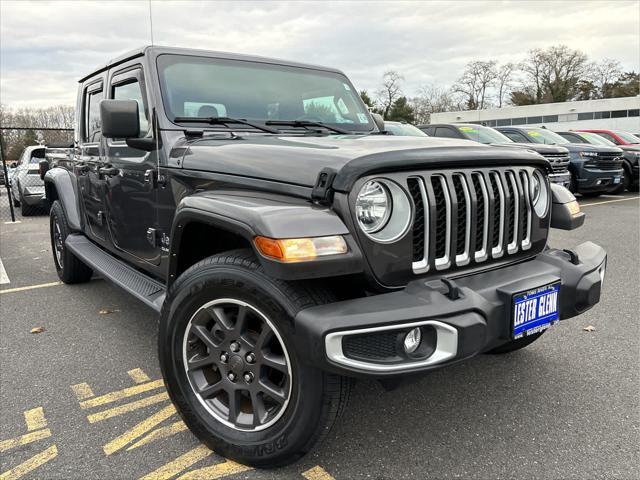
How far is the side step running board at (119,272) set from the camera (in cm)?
295

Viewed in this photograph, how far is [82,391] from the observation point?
288 centimetres

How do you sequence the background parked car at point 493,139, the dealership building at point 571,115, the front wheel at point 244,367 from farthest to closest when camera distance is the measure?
the dealership building at point 571,115, the background parked car at point 493,139, the front wheel at point 244,367

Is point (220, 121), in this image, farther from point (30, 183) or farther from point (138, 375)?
point (30, 183)

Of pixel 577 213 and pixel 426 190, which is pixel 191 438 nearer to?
pixel 426 190

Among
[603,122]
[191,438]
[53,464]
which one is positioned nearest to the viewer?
[53,464]

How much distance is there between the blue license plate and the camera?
203 centimetres

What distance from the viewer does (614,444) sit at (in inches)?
91.0

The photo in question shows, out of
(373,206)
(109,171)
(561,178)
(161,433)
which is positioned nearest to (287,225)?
(373,206)

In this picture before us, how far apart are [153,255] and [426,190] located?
1.82 meters

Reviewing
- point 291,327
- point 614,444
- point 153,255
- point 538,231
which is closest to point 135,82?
point 153,255

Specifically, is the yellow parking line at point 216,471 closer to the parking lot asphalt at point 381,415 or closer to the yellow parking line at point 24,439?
the parking lot asphalt at point 381,415

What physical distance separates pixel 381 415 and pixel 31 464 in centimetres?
161

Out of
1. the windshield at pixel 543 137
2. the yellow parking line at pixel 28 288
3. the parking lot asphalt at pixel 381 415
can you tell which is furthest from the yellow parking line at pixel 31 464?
the windshield at pixel 543 137

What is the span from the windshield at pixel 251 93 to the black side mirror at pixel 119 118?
0.22 metres
